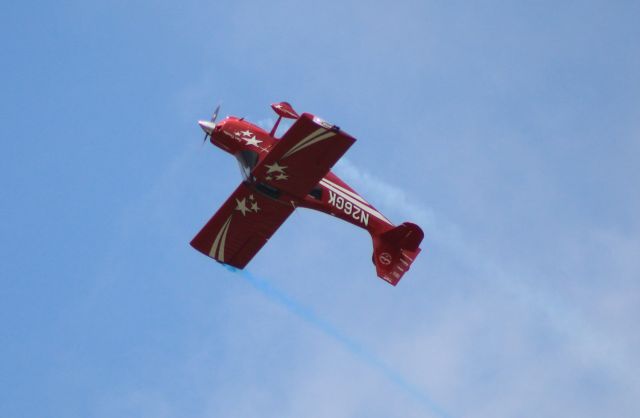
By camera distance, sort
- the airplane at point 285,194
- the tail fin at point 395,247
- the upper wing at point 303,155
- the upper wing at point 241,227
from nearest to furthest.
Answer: the upper wing at point 303,155 < the airplane at point 285,194 < the upper wing at point 241,227 < the tail fin at point 395,247

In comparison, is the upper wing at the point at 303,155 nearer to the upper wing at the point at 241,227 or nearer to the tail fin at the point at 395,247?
the upper wing at the point at 241,227

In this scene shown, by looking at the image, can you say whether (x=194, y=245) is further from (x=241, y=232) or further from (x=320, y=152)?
(x=320, y=152)

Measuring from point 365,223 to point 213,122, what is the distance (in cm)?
596

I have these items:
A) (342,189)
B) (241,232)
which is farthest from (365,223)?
(241,232)

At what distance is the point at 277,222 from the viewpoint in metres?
36.5

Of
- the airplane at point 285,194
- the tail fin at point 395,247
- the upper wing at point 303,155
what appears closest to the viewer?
the upper wing at point 303,155

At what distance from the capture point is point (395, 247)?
123 ft

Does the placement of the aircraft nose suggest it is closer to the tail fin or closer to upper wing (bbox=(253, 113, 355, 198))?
upper wing (bbox=(253, 113, 355, 198))

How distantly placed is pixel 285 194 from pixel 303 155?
2.07 meters

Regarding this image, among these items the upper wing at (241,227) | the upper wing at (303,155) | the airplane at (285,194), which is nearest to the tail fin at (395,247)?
the airplane at (285,194)

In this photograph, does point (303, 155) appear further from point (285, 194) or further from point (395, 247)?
point (395, 247)

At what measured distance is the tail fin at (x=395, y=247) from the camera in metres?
37.5

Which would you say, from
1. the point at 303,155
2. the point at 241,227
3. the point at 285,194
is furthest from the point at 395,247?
the point at 303,155

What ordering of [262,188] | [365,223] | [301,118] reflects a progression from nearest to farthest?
[301,118] < [262,188] < [365,223]
